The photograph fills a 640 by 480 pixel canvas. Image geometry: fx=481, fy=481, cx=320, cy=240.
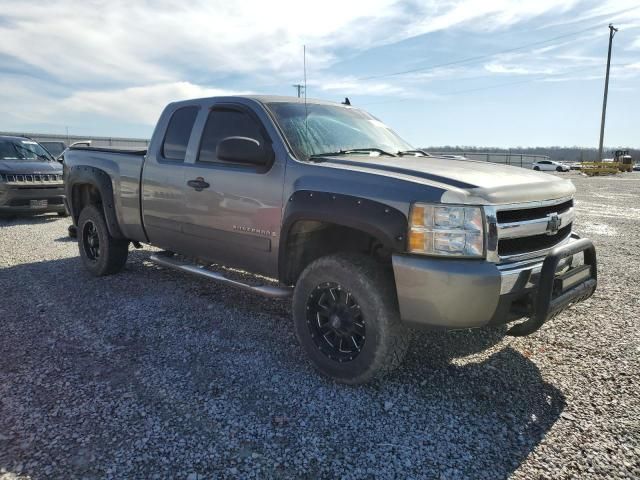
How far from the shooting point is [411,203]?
2.84 metres

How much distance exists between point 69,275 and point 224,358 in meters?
3.42

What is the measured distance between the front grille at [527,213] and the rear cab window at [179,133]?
3.01 meters

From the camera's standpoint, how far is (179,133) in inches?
188

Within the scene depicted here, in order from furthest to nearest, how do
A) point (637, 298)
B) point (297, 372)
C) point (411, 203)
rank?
point (637, 298)
point (297, 372)
point (411, 203)

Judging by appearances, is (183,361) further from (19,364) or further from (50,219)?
(50,219)

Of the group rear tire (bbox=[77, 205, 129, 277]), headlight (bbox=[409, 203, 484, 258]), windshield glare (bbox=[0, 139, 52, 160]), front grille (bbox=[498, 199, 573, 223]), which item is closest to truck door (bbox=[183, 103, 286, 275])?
headlight (bbox=[409, 203, 484, 258])

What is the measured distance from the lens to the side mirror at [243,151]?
3605 millimetres

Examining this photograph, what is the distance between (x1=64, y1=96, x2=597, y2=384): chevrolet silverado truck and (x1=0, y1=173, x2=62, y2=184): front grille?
6921mm

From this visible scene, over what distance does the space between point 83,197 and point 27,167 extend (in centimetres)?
535

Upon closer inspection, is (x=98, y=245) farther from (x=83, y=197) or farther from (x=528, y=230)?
(x=528, y=230)

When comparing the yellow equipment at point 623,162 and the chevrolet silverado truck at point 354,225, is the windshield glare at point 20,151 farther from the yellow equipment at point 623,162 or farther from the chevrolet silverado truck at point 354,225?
the yellow equipment at point 623,162

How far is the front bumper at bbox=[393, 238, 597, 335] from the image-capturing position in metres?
2.73

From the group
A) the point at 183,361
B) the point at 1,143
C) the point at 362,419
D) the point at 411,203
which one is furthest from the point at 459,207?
the point at 1,143

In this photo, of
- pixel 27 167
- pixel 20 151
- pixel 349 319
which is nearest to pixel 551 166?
pixel 20 151
